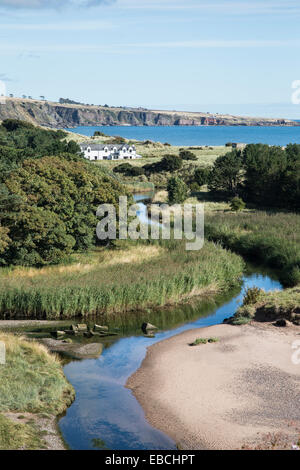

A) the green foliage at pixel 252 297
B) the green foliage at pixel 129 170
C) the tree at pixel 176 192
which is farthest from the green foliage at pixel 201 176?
the green foliage at pixel 252 297

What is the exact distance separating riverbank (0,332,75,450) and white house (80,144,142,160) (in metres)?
111

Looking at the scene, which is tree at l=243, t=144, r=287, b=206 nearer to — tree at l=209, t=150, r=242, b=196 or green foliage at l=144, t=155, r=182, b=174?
tree at l=209, t=150, r=242, b=196

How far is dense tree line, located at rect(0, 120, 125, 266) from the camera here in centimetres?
4278

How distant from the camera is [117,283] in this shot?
124 feet

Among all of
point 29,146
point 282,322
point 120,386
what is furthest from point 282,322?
point 29,146

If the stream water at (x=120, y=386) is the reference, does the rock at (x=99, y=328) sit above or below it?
above

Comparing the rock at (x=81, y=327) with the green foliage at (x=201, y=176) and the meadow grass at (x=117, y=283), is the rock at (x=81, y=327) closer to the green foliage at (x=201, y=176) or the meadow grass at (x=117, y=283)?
the meadow grass at (x=117, y=283)

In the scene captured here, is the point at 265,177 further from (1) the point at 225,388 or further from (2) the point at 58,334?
(1) the point at 225,388

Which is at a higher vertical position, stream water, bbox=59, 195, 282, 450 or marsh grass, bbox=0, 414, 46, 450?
marsh grass, bbox=0, 414, 46, 450

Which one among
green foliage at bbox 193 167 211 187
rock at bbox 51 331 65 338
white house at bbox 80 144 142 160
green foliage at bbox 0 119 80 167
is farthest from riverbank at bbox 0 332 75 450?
white house at bbox 80 144 142 160

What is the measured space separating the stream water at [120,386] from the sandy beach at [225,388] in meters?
0.62

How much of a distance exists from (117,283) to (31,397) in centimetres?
1468

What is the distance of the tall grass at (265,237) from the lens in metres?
45.8
